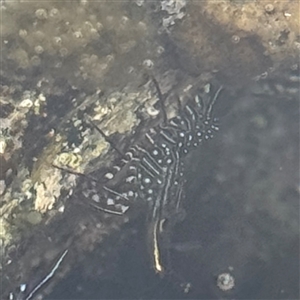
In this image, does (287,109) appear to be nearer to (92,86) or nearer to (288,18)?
(288,18)

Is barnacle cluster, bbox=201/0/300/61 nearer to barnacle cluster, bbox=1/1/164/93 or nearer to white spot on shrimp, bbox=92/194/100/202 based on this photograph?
barnacle cluster, bbox=1/1/164/93

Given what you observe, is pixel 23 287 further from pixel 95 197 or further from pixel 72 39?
pixel 72 39

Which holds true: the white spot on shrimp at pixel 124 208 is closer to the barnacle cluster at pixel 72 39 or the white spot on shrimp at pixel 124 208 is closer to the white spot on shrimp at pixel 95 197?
the white spot on shrimp at pixel 95 197

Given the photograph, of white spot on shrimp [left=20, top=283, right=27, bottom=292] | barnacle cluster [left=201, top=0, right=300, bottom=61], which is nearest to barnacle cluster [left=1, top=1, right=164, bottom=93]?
barnacle cluster [left=201, top=0, right=300, bottom=61]

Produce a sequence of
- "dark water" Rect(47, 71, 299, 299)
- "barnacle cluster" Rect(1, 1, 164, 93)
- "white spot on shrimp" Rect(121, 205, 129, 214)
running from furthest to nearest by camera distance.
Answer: "barnacle cluster" Rect(1, 1, 164, 93) → "white spot on shrimp" Rect(121, 205, 129, 214) → "dark water" Rect(47, 71, 299, 299)

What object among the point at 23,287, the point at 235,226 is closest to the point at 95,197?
the point at 23,287

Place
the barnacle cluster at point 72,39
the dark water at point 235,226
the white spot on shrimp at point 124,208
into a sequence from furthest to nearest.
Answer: the barnacle cluster at point 72,39, the white spot on shrimp at point 124,208, the dark water at point 235,226

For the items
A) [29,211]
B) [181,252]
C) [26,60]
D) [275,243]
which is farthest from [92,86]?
[275,243]

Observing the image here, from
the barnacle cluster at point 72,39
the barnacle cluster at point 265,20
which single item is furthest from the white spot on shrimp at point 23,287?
the barnacle cluster at point 265,20

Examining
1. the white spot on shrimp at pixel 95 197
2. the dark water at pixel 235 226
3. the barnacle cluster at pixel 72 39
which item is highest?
the barnacle cluster at pixel 72 39

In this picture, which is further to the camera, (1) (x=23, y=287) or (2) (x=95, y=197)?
(2) (x=95, y=197)

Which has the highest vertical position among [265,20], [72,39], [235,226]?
[72,39]
